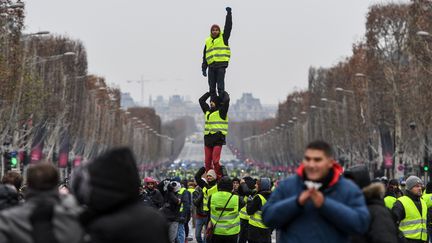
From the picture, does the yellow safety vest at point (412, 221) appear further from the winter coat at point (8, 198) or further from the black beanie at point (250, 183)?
the black beanie at point (250, 183)

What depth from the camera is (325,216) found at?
916 centimetres

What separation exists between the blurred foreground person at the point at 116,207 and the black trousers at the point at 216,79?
18.6m

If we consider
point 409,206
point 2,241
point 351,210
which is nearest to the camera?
point 2,241

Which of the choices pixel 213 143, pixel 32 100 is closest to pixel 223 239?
pixel 213 143

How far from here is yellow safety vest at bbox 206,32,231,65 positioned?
87.1 feet

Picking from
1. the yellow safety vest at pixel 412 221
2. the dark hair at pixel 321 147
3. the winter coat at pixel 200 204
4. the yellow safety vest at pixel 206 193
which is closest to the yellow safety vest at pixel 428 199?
the yellow safety vest at pixel 206 193

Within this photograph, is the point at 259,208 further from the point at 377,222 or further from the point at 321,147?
the point at 321,147

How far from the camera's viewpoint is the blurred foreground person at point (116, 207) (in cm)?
805

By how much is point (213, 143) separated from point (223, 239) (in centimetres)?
692

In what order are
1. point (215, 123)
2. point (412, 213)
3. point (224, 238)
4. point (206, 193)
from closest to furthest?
point (412, 213), point (224, 238), point (206, 193), point (215, 123)

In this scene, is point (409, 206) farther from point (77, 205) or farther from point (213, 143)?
point (213, 143)

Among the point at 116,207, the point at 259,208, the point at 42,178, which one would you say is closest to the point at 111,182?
the point at 116,207

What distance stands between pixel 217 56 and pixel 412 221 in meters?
10.7

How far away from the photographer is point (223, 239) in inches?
801
